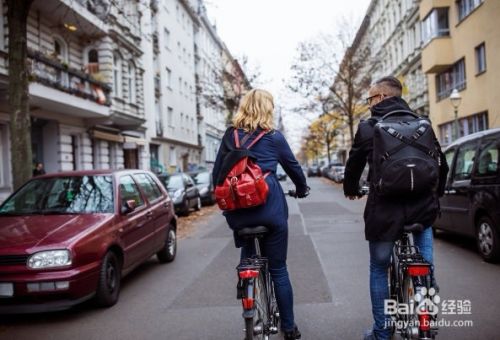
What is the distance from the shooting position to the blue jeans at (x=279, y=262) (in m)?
3.72

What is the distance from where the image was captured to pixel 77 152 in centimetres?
2308

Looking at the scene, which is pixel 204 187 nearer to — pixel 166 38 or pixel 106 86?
pixel 106 86

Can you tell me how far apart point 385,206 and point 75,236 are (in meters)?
3.40

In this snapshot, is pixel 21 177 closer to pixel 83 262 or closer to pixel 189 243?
pixel 189 243

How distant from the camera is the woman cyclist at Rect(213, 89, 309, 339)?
12.0ft

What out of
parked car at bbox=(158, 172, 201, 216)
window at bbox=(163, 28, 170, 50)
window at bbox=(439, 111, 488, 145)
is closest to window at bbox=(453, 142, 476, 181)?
parked car at bbox=(158, 172, 201, 216)

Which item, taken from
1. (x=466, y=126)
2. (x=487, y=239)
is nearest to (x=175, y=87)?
(x=466, y=126)

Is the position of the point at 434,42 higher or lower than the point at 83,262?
higher

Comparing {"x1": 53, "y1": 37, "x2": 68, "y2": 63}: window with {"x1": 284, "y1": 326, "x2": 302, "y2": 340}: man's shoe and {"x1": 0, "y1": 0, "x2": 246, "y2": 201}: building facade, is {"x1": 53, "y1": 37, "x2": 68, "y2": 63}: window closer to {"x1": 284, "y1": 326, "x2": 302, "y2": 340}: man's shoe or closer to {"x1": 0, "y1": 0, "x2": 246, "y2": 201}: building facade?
{"x1": 0, "y1": 0, "x2": 246, "y2": 201}: building facade

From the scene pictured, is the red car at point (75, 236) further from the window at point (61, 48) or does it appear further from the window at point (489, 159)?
the window at point (61, 48)

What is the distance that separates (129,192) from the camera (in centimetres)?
707

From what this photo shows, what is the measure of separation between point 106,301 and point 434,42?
25.1m

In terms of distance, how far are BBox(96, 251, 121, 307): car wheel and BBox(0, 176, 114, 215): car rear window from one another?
672 millimetres

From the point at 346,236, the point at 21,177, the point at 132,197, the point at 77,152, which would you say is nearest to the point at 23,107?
the point at 21,177
